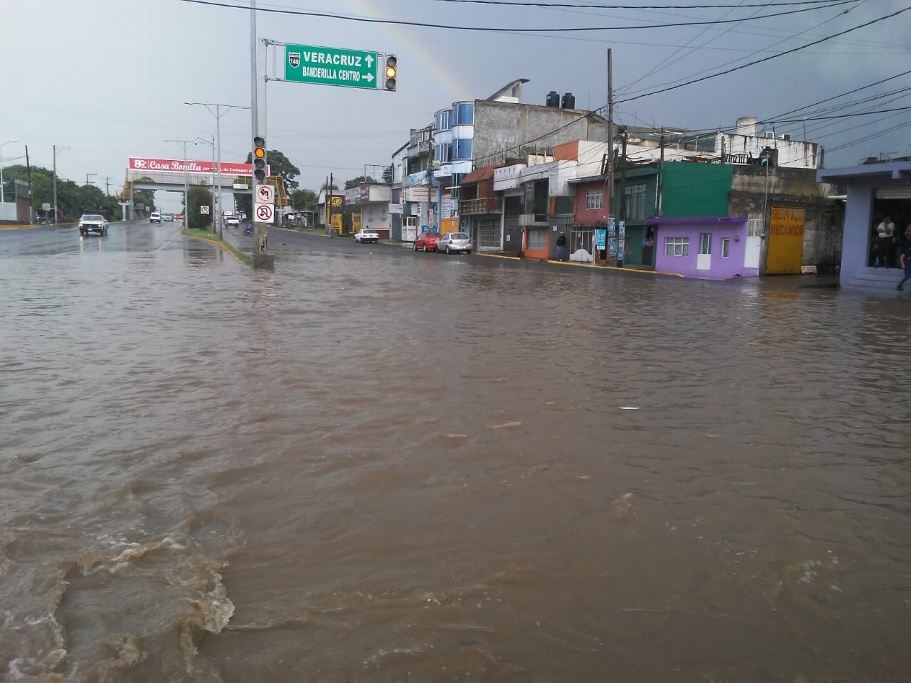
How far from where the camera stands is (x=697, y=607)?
3.51 meters

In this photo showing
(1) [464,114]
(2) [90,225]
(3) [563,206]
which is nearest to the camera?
(3) [563,206]

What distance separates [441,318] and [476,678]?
11220 mm

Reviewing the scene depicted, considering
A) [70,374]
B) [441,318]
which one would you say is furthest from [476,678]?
[441,318]

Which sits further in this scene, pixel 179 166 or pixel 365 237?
pixel 179 166

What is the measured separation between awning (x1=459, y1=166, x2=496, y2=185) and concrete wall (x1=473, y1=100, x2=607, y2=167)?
1.93 meters

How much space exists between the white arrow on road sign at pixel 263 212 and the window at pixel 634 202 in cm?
2150

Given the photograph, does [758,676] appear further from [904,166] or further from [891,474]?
[904,166]

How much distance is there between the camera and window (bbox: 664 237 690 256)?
1474 inches

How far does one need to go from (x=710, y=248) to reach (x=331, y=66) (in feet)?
71.6

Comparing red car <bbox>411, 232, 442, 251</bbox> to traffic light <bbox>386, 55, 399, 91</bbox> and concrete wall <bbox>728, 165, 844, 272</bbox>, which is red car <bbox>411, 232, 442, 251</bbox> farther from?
traffic light <bbox>386, 55, 399, 91</bbox>

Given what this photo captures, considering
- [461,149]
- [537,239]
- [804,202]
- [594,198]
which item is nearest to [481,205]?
[461,149]

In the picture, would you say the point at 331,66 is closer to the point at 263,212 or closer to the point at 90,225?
the point at 263,212

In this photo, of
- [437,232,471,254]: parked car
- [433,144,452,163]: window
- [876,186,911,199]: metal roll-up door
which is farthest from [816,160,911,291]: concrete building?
[433,144,452,163]: window

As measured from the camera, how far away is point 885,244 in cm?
2623
